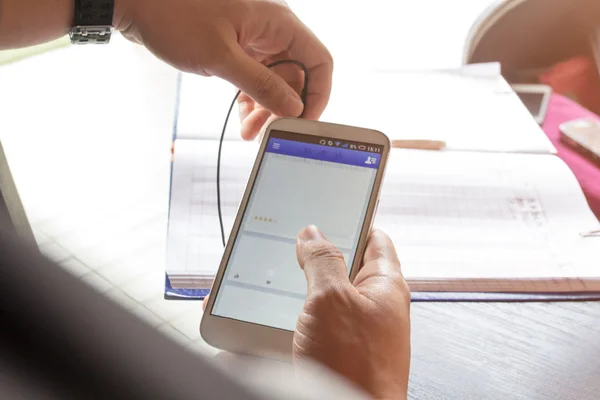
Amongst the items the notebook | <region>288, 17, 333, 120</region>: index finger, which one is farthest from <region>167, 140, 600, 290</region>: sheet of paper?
<region>288, 17, 333, 120</region>: index finger

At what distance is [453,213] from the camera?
70cm

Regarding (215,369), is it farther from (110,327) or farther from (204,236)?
(204,236)

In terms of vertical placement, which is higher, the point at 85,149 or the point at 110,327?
the point at 110,327

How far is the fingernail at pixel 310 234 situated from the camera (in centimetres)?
54

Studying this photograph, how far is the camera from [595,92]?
105 cm

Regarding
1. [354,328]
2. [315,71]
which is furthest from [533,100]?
[354,328]

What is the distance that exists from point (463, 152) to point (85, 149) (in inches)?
19.7

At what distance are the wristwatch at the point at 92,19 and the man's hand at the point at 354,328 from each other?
37 cm

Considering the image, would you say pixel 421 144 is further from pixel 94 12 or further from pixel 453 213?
pixel 94 12

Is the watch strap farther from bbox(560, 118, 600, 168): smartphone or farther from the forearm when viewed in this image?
bbox(560, 118, 600, 168): smartphone

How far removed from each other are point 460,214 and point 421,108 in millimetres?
241

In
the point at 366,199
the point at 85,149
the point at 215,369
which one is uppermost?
the point at 215,369

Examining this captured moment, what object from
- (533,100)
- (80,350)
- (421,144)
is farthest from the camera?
(533,100)

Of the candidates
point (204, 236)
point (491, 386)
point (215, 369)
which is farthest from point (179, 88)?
point (215, 369)
